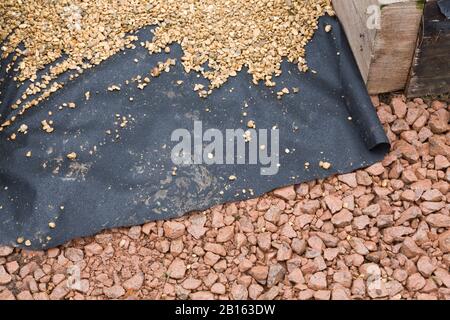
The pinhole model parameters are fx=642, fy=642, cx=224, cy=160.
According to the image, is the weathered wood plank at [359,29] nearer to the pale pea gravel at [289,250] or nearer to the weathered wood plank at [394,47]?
the weathered wood plank at [394,47]

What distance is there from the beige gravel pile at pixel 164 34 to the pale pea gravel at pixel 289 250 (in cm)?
62

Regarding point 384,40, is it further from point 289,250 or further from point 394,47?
point 289,250

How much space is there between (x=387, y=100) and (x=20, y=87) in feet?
5.35

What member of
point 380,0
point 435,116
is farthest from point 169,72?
point 435,116

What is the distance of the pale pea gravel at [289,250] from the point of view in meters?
2.33

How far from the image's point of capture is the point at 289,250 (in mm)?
2396

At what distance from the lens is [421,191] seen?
2510mm
